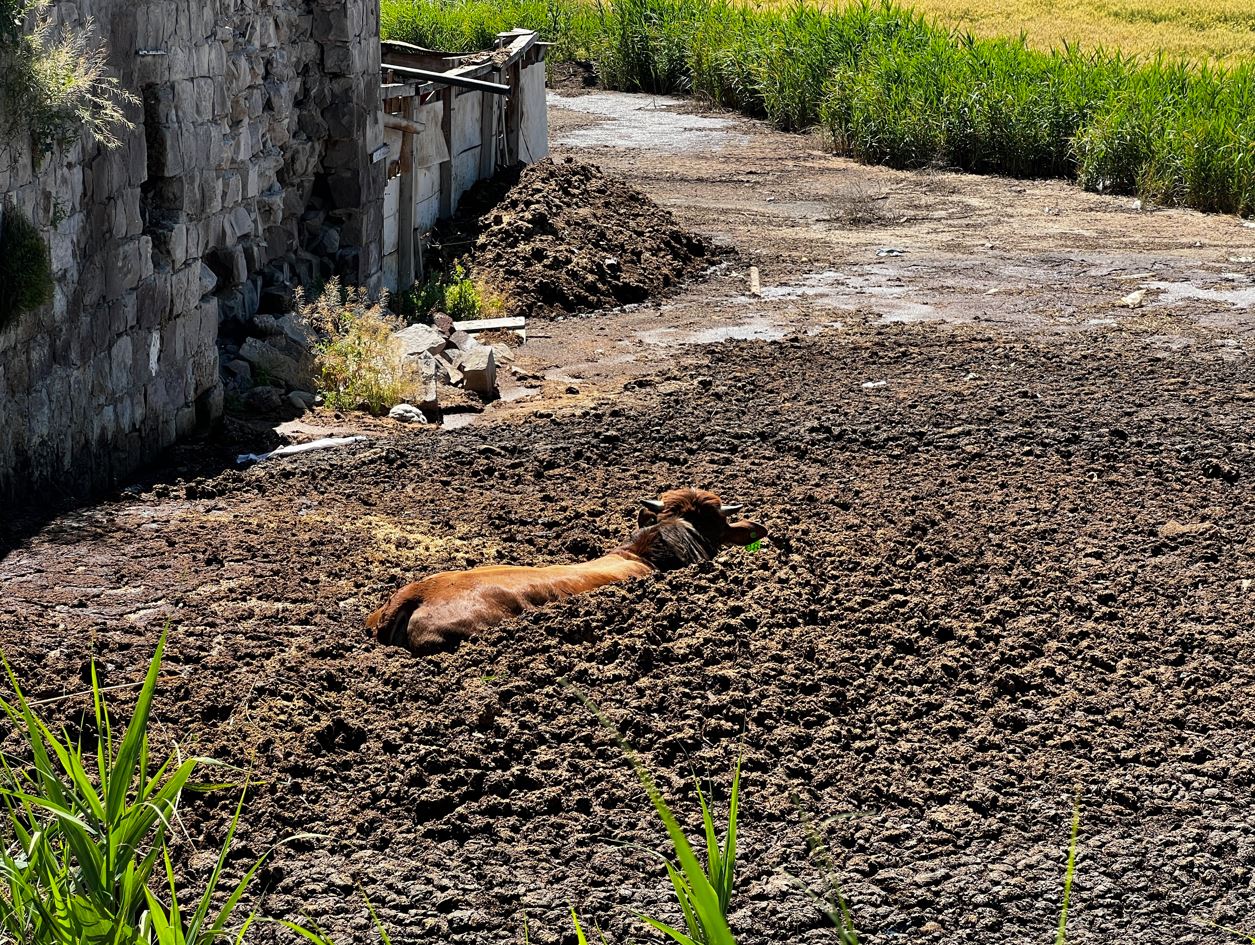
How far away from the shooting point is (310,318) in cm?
1079

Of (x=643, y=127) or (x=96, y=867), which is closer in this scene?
(x=96, y=867)

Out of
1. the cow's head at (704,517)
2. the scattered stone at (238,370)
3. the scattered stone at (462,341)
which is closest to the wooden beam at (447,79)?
Result: the scattered stone at (462,341)

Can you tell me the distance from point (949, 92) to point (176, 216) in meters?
15.6

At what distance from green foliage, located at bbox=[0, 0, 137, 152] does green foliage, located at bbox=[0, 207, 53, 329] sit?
39 cm

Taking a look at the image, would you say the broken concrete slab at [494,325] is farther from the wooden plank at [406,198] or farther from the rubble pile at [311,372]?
the wooden plank at [406,198]

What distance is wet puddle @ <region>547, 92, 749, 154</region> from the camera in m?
24.0

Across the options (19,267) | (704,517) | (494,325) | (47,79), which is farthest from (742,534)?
(494,325)

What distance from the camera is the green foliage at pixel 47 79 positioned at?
6.61 meters

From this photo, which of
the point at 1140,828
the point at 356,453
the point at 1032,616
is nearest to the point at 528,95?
the point at 356,453

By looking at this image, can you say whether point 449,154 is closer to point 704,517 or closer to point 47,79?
point 47,79

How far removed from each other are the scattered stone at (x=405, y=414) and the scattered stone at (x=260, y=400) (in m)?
0.77

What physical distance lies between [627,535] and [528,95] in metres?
11.3

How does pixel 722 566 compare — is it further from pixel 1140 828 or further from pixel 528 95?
pixel 528 95

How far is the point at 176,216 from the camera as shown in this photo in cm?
866
